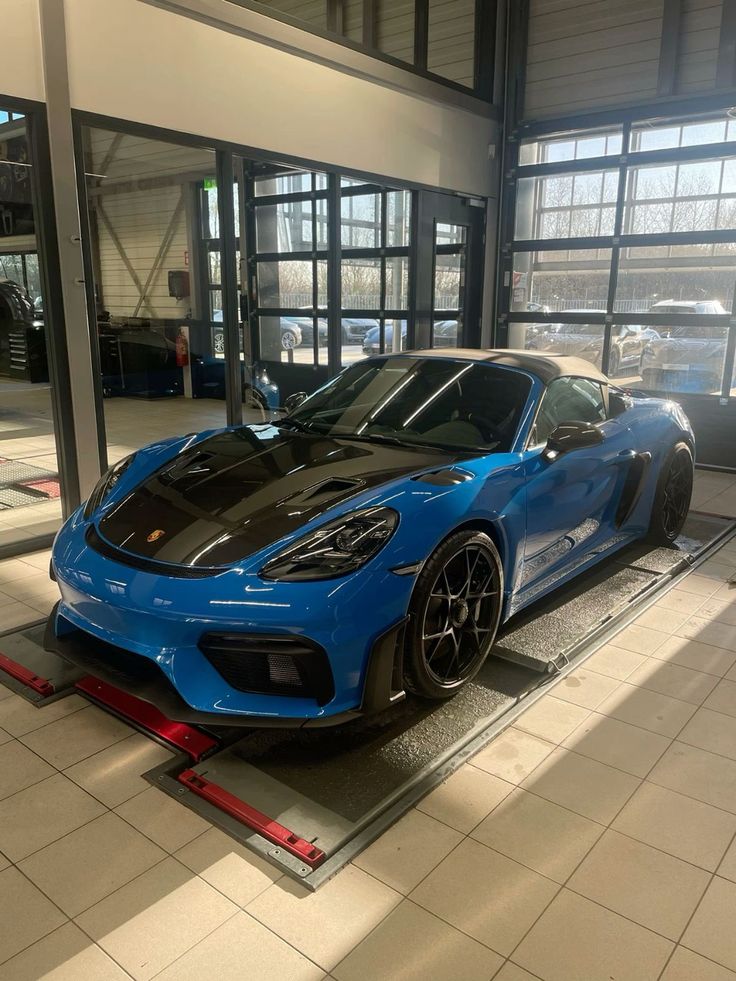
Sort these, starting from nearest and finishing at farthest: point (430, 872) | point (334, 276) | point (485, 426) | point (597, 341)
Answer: point (430, 872) → point (485, 426) → point (334, 276) → point (597, 341)

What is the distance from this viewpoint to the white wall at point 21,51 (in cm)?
377

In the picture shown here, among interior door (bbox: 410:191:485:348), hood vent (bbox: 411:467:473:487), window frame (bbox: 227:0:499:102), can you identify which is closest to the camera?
hood vent (bbox: 411:467:473:487)

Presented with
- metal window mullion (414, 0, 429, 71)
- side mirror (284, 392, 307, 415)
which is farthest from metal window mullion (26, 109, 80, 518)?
metal window mullion (414, 0, 429, 71)

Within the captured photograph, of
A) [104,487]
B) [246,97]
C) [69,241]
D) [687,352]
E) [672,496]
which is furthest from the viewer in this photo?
[687,352]

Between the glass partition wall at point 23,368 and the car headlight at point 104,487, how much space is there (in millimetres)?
1548

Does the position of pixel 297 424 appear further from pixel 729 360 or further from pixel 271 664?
pixel 729 360

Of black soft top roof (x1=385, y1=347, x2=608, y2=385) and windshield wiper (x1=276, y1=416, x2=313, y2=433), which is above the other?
black soft top roof (x1=385, y1=347, x2=608, y2=385)

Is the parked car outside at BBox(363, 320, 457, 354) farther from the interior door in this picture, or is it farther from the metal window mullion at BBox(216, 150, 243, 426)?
the metal window mullion at BBox(216, 150, 243, 426)

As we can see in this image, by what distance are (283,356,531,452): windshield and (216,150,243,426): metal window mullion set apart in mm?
1946

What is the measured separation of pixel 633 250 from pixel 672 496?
11.8 ft

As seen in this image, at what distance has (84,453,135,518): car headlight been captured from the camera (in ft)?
9.02

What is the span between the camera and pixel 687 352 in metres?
6.92

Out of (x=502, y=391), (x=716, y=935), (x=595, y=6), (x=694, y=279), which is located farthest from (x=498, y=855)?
(x=595, y=6)

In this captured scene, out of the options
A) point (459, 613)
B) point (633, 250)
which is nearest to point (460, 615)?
point (459, 613)
